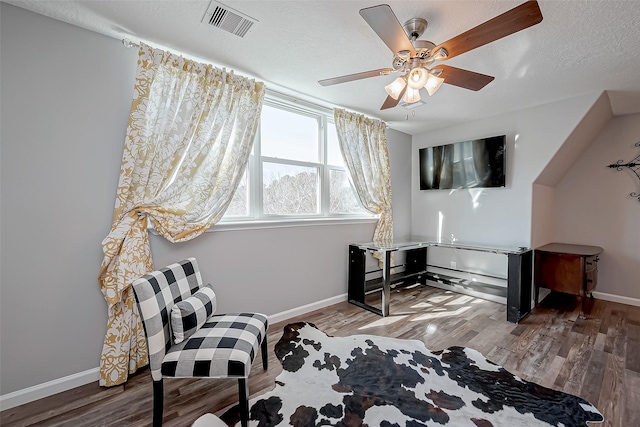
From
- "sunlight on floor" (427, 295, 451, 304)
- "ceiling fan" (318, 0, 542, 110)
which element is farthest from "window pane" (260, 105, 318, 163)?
"sunlight on floor" (427, 295, 451, 304)

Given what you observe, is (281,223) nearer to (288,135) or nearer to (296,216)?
(296,216)

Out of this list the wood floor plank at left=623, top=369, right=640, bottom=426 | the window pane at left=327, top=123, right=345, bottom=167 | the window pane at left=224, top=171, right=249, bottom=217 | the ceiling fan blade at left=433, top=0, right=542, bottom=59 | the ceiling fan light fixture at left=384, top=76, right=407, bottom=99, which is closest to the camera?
the ceiling fan blade at left=433, top=0, right=542, bottom=59

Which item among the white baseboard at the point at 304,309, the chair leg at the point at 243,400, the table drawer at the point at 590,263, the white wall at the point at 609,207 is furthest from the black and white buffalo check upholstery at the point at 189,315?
the white wall at the point at 609,207

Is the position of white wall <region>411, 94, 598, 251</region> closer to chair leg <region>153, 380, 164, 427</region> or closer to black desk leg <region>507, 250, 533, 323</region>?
black desk leg <region>507, 250, 533, 323</region>

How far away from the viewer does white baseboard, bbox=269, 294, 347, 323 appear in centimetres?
279

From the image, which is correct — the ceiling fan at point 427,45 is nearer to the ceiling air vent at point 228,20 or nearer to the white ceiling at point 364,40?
the white ceiling at point 364,40

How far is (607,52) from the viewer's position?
1978 millimetres

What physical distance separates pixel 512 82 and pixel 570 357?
2.45 meters

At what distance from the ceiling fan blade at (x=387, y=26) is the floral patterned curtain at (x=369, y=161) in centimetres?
169

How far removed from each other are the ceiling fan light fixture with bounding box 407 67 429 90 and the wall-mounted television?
7.26ft

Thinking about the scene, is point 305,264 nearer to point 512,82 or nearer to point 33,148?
point 33,148

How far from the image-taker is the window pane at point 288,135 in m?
2.80

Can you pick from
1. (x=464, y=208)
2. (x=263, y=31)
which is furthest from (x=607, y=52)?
(x=263, y=31)

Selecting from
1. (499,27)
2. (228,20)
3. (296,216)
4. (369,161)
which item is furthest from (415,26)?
(296,216)
